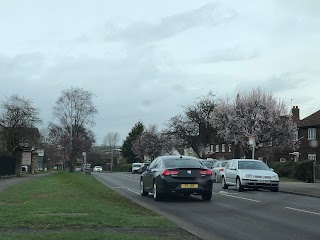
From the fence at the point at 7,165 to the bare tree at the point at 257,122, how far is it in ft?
78.0

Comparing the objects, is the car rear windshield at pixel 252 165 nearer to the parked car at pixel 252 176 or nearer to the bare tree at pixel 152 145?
the parked car at pixel 252 176

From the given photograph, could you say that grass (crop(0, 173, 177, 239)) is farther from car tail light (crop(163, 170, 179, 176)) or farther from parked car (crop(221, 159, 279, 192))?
parked car (crop(221, 159, 279, 192))

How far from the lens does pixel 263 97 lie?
5181 centimetres

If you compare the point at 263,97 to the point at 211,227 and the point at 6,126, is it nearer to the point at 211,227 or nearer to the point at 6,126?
the point at 6,126

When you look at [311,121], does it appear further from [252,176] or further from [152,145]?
[152,145]

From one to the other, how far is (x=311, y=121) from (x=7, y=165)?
3419 cm

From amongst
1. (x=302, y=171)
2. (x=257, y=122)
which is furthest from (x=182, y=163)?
(x=257, y=122)

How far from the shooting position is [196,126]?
6247 centimetres

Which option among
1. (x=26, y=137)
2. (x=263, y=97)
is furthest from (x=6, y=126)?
(x=263, y=97)

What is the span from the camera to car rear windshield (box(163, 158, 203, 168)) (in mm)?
15742

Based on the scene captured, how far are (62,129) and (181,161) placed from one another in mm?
47289

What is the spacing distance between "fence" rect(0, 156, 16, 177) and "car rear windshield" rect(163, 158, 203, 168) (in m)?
19.4

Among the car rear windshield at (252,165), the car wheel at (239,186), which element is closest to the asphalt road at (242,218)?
the car wheel at (239,186)

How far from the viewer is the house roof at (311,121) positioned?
50859mm
